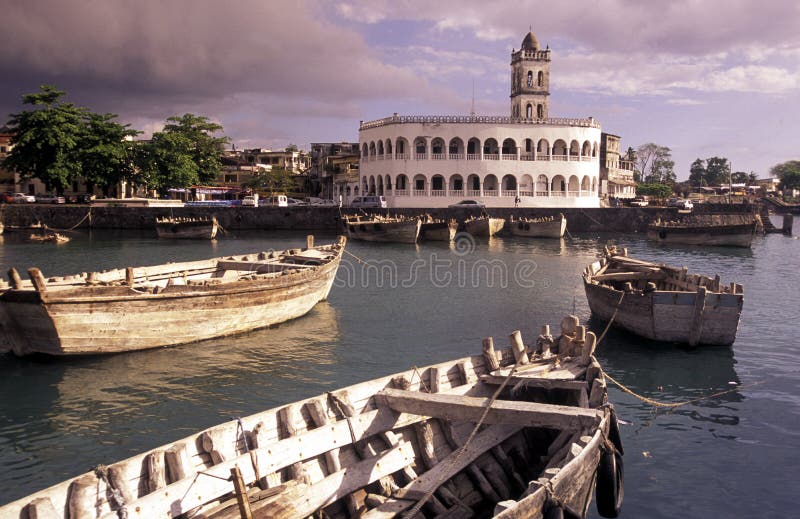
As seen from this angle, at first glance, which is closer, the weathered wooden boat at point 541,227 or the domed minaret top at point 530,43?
the weathered wooden boat at point 541,227

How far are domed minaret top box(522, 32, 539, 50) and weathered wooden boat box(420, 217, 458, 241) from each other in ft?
106

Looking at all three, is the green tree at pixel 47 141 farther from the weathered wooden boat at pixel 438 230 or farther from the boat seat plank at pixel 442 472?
the boat seat plank at pixel 442 472

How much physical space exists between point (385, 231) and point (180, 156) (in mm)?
25720

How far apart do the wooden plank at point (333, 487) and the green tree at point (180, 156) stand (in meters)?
57.8

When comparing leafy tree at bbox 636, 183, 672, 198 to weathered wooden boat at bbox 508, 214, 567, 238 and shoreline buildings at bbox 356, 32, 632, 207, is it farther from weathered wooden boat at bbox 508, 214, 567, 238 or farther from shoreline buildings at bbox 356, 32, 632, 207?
weathered wooden boat at bbox 508, 214, 567, 238

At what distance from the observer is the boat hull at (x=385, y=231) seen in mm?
46375

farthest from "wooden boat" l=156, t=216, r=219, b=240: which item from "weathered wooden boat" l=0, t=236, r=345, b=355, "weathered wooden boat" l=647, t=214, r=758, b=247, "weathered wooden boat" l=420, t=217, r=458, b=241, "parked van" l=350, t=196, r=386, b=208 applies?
"weathered wooden boat" l=647, t=214, r=758, b=247

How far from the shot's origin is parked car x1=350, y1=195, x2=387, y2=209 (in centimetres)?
5819

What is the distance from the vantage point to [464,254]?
4103 centimetres

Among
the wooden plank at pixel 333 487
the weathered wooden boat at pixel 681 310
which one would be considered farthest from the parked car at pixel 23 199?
the wooden plank at pixel 333 487

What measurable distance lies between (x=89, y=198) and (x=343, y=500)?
6623 centimetres

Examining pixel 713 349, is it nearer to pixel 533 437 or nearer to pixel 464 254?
pixel 533 437

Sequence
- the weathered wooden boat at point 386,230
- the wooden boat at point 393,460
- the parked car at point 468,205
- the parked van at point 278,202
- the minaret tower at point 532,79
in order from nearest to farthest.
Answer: the wooden boat at point 393,460, the weathered wooden boat at point 386,230, the parked car at point 468,205, the parked van at point 278,202, the minaret tower at point 532,79

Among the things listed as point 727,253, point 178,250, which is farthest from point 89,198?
point 727,253
